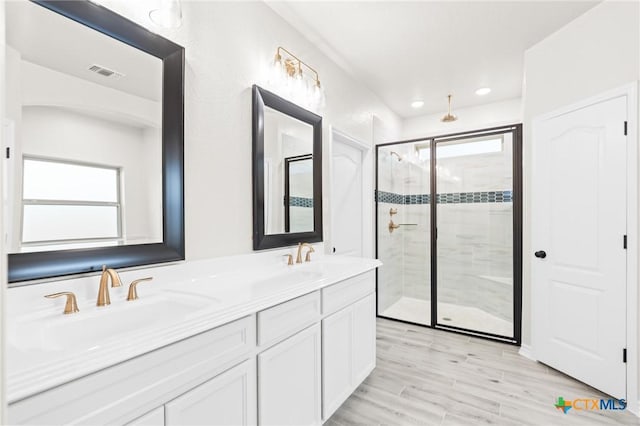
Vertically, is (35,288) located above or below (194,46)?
below

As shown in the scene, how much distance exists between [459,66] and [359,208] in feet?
5.76

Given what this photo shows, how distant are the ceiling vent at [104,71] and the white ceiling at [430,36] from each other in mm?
1248

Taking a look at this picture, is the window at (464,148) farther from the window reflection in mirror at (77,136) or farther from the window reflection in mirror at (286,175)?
the window reflection in mirror at (77,136)

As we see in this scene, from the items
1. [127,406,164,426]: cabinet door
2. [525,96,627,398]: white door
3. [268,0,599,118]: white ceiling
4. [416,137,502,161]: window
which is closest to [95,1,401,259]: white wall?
[268,0,599,118]: white ceiling

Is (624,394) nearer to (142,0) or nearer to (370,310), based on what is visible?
(370,310)

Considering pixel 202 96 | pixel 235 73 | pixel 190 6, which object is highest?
pixel 190 6

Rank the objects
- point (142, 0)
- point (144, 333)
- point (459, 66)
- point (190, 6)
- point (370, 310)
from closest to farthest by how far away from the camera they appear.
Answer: point (144, 333) → point (142, 0) → point (190, 6) → point (370, 310) → point (459, 66)

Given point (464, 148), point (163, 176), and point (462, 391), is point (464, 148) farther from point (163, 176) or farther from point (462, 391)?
point (163, 176)

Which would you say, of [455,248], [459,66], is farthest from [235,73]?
[455,248]

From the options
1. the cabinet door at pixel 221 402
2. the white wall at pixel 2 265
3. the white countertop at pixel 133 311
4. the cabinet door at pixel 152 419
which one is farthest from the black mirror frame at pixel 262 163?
the white wall at pixel 2 265

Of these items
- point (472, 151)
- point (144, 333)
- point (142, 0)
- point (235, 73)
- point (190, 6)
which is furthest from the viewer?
point (472, 151)

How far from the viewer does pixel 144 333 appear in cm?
88

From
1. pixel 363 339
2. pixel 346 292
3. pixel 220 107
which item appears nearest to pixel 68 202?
pixel 220 107

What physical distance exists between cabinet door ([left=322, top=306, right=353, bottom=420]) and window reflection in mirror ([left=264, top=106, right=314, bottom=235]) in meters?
0.73
